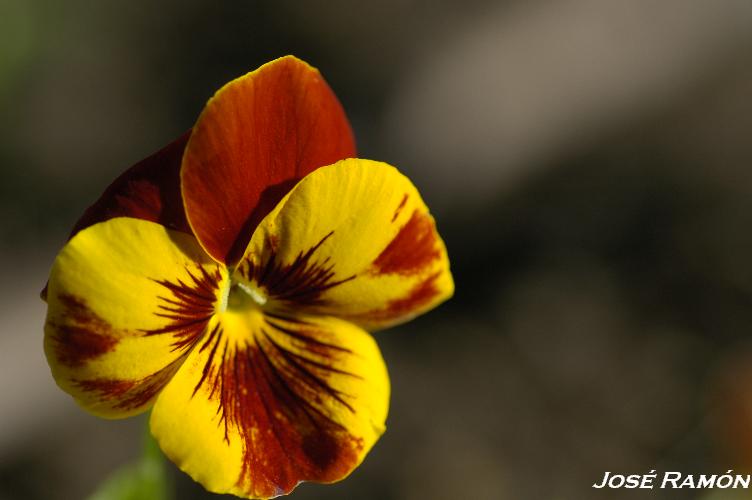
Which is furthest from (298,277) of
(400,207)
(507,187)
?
(507,187)

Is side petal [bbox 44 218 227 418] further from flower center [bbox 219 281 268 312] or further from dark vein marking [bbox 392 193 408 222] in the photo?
dark vein marking [bbox 392 193 408 222]

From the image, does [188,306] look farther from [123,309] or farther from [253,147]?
[253,147]

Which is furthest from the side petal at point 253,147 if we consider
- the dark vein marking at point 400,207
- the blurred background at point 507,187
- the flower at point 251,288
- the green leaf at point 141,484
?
the blurred background at point 507,187

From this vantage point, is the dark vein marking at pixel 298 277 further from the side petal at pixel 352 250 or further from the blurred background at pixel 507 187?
the blurred background at pixel 507 187

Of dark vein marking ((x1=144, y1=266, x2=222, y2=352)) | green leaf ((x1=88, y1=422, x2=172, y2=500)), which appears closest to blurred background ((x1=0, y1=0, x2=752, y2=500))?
green leaf ((x1=88, y1=422, x2=172, y2=500))

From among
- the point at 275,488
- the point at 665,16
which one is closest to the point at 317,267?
the point at 275,488

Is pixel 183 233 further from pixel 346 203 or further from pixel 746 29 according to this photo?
pixel 746 29
